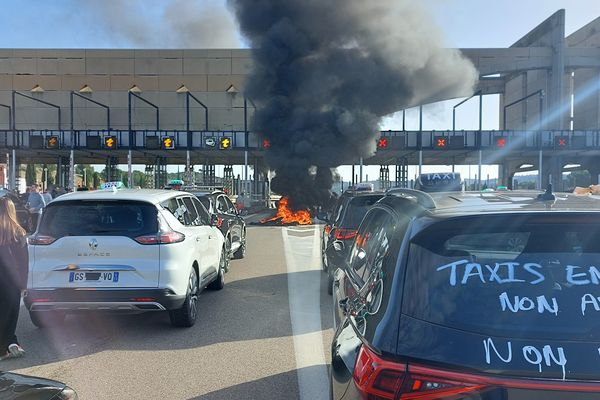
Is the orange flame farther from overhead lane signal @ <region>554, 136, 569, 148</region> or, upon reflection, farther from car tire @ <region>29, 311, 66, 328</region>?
overhead lane signal @ <region>554, 136, 569, 148</region>

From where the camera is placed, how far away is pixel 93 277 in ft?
17.2

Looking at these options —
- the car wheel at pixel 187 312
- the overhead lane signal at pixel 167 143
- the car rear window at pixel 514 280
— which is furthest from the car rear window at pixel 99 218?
the overhead lane signal at pixel 167 143

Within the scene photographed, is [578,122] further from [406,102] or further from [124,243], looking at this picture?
[124,243]

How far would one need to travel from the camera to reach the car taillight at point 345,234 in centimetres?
720

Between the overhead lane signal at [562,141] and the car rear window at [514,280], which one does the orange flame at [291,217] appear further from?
the car rear window at [514,280]

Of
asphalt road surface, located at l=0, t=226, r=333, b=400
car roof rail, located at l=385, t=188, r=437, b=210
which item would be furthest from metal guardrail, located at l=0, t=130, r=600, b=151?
car roof rail, located at l=385, t=188, r=437, b=210

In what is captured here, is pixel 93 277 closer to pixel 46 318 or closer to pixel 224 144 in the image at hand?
pixel 46 318

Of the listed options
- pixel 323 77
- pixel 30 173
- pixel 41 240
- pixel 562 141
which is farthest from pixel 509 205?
pixel 30 173

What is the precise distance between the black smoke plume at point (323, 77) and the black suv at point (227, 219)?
1530cm

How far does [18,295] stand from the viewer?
4.85 metres

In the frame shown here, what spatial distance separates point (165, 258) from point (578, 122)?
5341cm

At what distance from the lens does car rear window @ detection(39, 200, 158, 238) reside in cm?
537

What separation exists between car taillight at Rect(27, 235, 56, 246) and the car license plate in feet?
1.42

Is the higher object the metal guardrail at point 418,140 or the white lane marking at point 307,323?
the metal guardrail at point 418,140
